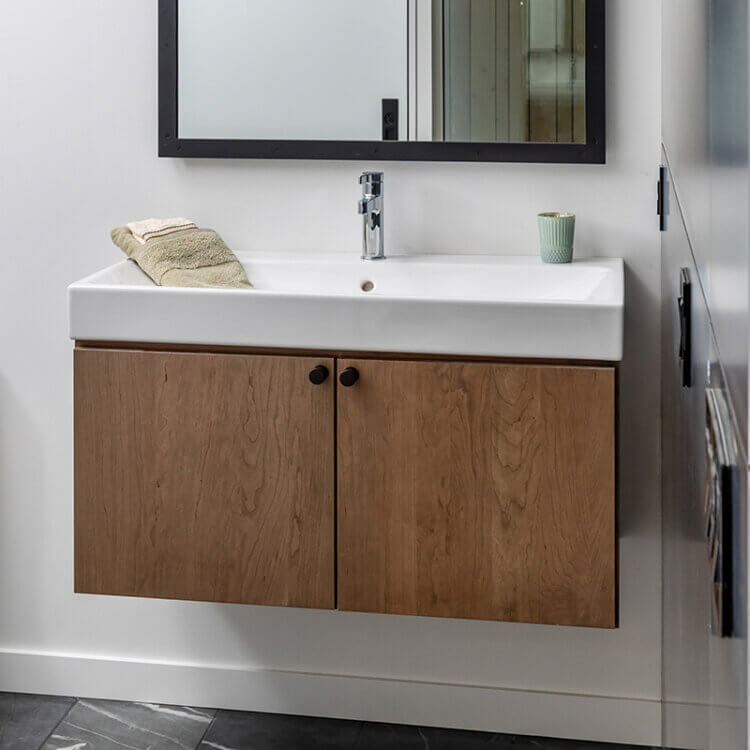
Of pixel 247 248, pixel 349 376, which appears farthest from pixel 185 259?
pixel 349 376

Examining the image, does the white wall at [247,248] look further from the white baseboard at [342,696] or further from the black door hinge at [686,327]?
the black door hinge at [686,327]

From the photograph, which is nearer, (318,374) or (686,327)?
(686,327)

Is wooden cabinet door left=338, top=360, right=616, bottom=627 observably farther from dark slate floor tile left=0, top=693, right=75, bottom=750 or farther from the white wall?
dark slate floor tile left=0, top=693, right=75, bottom=750

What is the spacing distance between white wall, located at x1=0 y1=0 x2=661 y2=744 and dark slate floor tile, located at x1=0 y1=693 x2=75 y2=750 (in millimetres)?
37

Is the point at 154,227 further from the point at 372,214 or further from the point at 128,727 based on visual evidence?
the point at 128,727

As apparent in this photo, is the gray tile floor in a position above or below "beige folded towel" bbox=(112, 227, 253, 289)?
below

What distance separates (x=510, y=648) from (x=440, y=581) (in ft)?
1.63

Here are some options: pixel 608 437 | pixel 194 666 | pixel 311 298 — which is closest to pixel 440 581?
pixel 608 437

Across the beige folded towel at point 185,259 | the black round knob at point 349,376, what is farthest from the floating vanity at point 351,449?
the beige folded towel at point 185,259

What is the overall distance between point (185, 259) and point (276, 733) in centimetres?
102

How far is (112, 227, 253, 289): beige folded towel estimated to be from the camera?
202 cm

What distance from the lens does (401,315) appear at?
69.8 inches

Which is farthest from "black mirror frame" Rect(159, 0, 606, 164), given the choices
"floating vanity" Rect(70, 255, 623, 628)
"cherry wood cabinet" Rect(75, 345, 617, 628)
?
"cherry wood cabinet" Rect(75, 345, 617, 628)

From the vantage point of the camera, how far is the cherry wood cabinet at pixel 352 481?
1768 mm
